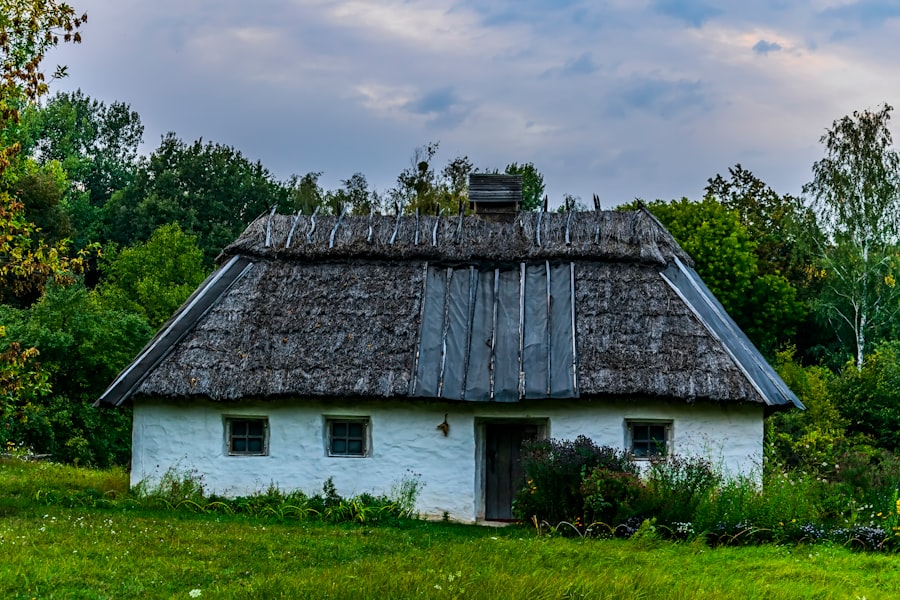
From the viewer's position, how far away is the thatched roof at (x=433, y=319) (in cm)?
1521

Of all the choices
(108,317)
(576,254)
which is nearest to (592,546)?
(576,254)

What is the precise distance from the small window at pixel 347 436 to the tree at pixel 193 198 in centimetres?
2657

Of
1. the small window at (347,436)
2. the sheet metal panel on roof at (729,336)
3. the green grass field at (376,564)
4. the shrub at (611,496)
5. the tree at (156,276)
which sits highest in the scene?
the tree at (156,276)

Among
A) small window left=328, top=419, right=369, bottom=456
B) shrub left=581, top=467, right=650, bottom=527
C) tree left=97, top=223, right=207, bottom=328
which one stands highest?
tree left=97, top=223, right=207, bottom=328

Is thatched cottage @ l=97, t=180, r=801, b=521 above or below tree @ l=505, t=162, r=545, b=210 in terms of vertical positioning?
below

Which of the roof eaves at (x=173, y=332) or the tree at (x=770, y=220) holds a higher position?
the tree at (x=770, y=220)

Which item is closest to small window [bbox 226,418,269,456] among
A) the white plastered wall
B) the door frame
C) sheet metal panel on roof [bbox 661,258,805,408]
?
the white plastered wall

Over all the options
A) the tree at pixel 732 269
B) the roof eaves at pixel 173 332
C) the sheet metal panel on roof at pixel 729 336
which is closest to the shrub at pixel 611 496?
the sheet metal panel on roof at pixel 729 336

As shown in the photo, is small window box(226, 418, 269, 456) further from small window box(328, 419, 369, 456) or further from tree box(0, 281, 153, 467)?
tree box(0, 281, 153, 467)

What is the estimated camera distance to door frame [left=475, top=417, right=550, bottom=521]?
15.5 meters

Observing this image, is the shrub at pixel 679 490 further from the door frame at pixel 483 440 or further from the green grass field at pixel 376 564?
the door frame at pixel 483 440

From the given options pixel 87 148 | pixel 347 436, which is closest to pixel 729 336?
pixel 347 436

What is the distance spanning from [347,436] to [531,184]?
102 ft

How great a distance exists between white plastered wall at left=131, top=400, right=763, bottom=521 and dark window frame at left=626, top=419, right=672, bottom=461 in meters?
0.15
